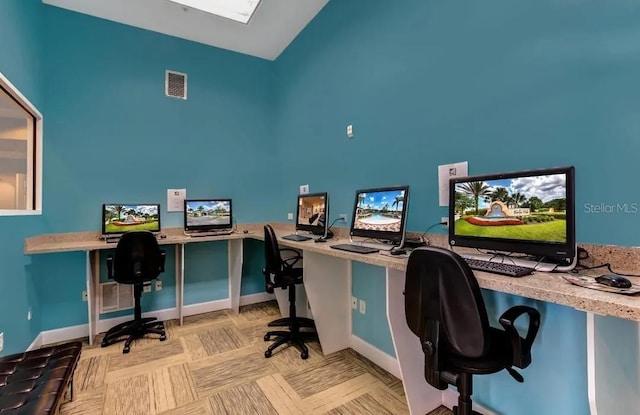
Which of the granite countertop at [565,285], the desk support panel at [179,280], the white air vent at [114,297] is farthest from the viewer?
the desk support panel at [179,280]

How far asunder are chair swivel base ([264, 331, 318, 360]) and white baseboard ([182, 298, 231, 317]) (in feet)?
3.92

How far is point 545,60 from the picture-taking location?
4.77ft

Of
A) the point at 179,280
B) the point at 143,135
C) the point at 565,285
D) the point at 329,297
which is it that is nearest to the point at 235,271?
the point at 179,280

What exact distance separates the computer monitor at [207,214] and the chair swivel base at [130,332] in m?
1.09

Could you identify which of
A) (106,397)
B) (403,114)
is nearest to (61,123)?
(106,397)

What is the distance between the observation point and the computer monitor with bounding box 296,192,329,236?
110 inches

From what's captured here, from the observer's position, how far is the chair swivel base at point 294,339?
8.16 ft

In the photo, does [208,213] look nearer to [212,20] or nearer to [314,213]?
[314,213]

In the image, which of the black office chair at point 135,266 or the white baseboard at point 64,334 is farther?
the white baseboard at point 64,334

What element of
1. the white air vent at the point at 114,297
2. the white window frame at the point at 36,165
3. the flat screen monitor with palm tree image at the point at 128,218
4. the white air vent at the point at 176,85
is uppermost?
the white air vent at the point at 176,85

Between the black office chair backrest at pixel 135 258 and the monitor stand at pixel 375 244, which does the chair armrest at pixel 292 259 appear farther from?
the black office chair backrest at pixel 135 258

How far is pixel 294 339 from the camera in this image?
8.64ft

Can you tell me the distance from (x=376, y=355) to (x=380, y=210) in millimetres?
1200

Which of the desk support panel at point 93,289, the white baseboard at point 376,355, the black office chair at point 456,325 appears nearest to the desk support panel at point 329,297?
the white baseboard at point 376,355
